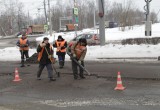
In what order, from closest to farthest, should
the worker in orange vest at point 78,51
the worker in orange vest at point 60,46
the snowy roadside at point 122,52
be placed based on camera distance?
the worker in orange vest at point 78,51 → the worker in orange vest at point 60,46 → the snowy roadside at point 122,52

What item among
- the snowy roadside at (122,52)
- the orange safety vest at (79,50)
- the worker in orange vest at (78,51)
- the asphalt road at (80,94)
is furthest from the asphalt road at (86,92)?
the snowy roadside at (122,52)

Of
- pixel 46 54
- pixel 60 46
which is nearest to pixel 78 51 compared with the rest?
pixel 46 54

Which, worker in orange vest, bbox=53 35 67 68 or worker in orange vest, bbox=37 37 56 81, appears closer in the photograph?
worker in orange vest, bbox=37 37 56 81

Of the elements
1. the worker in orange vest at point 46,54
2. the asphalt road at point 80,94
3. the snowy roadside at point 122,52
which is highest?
the worker in orange vest at point 46,54

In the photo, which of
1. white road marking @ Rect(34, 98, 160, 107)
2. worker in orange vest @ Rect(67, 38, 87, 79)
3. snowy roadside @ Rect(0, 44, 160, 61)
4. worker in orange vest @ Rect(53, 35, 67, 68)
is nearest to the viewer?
white road marking @ Rect(34, 98, 160, 107)

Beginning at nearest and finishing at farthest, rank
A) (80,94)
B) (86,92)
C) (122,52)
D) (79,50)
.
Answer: (80,94)
(86,92)
(79,50)
(122,52)

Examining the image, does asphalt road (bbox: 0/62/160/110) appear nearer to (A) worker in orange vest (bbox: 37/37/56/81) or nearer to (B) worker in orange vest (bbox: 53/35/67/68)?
(A) worker in orange vest (bbox: 37/37/56/81)

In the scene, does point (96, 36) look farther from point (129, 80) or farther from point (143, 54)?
point (129, 80)

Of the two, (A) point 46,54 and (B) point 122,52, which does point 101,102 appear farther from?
(B) point 122,52

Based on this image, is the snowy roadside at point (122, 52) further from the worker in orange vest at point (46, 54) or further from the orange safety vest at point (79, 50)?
the worker in orange vest at point (46, 54)

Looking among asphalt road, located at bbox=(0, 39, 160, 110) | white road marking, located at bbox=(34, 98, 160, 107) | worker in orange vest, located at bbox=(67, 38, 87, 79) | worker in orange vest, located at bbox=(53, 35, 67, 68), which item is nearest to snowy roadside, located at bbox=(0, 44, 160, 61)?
worker in orange vest, located at bbox=(53, 35, 67, 68)

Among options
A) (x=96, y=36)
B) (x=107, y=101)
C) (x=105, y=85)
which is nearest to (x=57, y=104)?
(x=107, y=101)

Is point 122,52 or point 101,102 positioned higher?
point 122,52

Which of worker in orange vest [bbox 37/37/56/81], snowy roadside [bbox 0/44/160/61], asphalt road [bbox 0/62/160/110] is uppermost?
worker in orange vest [bbox 37/37/56/81]
